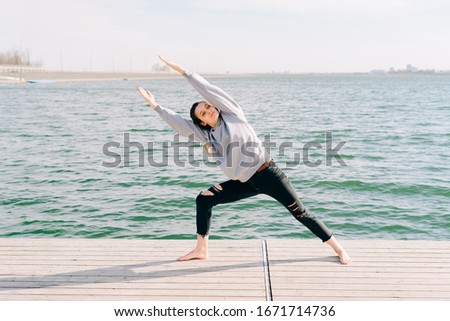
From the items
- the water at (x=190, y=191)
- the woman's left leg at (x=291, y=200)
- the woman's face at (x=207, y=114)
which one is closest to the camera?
the woman's face at (x=207, y=114)

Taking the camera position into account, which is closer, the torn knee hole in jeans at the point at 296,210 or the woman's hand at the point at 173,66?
the woman's hand at the point at 173,66

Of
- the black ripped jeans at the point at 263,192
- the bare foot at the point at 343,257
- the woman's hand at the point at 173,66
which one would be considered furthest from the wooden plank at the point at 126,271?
the woman's hand at the point at 173,66

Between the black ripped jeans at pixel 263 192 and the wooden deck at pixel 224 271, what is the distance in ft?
1.42

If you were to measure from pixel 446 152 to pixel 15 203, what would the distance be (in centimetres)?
1661

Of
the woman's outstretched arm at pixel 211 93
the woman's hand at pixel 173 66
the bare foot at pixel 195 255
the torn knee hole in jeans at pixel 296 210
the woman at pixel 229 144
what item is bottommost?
the bare foot at pixel 195 255

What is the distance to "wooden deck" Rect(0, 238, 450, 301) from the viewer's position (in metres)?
4.40

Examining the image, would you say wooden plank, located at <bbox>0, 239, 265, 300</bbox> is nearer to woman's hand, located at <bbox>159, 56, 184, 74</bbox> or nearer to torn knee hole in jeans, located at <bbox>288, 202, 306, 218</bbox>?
torn knee hole in jeans, located at <bbox>288, 202, 306, 218</bbox>

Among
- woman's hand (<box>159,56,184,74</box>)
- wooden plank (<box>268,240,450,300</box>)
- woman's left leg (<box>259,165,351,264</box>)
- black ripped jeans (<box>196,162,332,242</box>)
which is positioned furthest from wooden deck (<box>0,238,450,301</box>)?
woman's hand (<box>159,56,184,74</box>)

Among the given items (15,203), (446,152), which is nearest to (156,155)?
(15,203)

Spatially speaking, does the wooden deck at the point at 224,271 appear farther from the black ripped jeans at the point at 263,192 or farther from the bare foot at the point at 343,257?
the black ripped jeans at the point at 263,192

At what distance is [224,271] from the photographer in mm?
4879

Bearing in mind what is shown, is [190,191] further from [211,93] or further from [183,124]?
[211,93]

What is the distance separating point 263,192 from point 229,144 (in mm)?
641

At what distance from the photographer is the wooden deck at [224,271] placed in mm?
4402
